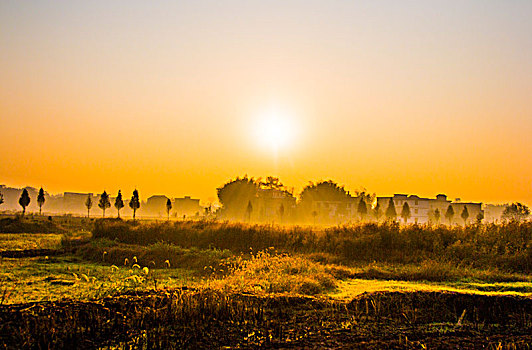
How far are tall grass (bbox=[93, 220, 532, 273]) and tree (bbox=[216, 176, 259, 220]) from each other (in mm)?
56181

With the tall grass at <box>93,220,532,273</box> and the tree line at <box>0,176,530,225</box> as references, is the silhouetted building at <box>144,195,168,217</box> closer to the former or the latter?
the tree line at <box>0,176,530,225</box>

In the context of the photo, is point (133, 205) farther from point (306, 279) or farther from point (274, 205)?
point (306, 279)

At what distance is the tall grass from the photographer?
17719mm

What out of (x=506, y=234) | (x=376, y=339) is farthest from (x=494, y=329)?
(x=506, y=234)

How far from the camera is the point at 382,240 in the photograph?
20.4m

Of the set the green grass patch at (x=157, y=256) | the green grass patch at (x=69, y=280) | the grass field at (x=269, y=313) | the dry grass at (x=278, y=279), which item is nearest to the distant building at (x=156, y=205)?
the green grass patch at (x=157, y=256)

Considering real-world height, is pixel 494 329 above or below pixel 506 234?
below

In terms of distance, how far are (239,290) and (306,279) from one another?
2398 mm

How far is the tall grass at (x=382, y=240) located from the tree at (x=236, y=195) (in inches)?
2212

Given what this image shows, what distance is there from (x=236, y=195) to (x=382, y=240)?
6495 centimetres

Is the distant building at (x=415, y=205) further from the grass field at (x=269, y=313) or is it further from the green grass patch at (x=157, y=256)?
the grass field at (x=269, y=313)

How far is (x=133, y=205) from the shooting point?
63281mm

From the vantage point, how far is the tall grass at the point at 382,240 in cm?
1772

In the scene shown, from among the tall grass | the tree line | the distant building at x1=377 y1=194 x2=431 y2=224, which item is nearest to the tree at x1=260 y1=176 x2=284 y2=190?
the tree line
